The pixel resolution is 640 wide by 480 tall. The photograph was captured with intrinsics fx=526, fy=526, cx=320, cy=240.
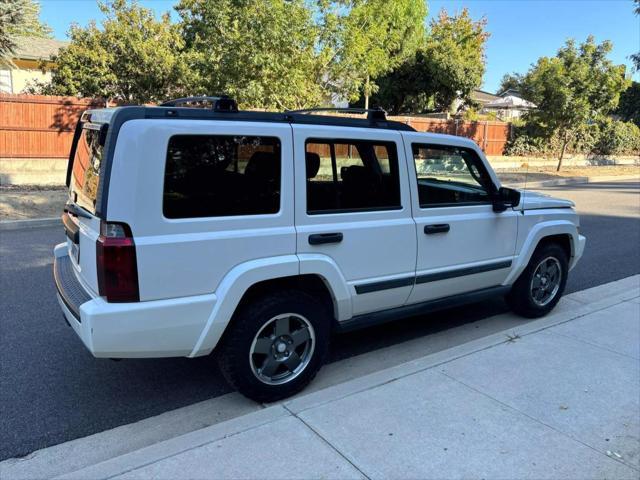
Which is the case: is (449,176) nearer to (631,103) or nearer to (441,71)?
(441,71)

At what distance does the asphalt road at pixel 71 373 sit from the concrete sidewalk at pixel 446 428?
26.1 inches

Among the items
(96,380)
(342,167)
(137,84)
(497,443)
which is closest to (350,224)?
(342,167)

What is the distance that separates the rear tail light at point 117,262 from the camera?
9.22 ft

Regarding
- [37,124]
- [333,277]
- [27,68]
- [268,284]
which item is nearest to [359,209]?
[333,277]

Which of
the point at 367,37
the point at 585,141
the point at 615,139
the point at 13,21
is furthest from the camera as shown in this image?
the point at 615,139

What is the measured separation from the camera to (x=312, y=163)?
11.4 ft

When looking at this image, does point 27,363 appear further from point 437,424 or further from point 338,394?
point 437,424

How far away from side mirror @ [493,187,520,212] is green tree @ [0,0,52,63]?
55.1 feet

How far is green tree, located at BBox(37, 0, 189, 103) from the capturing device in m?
16.5

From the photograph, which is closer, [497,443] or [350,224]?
[497,443]

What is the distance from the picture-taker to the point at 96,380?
151 inches

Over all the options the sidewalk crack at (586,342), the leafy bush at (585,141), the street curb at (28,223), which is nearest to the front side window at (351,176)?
the sidewalk crack at (586,342)

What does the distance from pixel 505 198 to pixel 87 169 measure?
3.30m

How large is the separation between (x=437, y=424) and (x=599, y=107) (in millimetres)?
24555
